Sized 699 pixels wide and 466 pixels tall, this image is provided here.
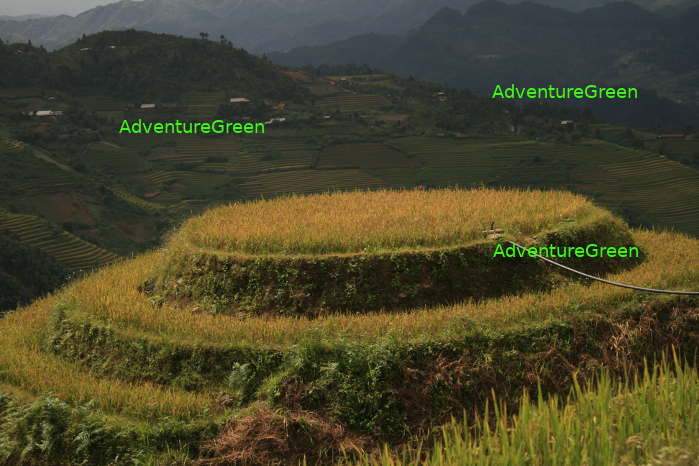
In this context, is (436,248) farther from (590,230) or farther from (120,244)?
(120,244)

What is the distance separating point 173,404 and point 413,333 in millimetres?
3603

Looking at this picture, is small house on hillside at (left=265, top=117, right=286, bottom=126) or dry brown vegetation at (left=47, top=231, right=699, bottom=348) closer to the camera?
dry brown vegetation at (left=47, top=231, right=699, bottom=348)

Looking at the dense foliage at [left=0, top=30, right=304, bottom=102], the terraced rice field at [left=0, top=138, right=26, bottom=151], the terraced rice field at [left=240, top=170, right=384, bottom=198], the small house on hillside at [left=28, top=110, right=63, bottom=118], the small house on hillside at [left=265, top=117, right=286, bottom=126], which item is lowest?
the terraced rice field at [left=240, top=170, right=384, bottom=198]

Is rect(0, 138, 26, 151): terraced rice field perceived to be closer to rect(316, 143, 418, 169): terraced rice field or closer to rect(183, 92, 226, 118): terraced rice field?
rect(183, 92, 226, 118): terraced rice field

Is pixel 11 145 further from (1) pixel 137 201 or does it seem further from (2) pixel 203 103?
(2) pixel 203 103

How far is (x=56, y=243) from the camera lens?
50219 millimetres

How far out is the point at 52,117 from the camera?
281ft

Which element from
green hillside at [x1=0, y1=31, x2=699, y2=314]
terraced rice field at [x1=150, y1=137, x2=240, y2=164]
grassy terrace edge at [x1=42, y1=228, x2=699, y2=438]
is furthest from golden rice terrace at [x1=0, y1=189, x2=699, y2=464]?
terraced rice field at [x1=150, y1=137, x2=240, y2=164]

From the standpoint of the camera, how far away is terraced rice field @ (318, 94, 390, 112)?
3841 inches

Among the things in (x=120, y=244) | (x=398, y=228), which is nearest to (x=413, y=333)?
(x=398, y=228)

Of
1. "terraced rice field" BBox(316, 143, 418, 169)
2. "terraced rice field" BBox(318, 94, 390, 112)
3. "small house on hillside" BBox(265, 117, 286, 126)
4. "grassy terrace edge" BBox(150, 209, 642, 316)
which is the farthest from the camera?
"terraced rice field" BBox(318, 94, 390, 112)

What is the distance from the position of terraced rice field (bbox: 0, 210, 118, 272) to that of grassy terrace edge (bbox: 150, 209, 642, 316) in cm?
3757

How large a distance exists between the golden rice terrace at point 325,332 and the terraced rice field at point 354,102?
278 ft

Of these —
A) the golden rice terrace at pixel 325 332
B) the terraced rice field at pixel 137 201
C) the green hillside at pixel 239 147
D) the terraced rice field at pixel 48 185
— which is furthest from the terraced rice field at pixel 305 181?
the golden rice terrace at pixel 325 332
